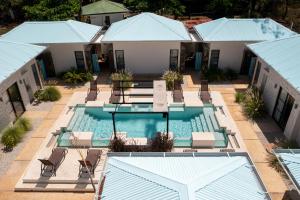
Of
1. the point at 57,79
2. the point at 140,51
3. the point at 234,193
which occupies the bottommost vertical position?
the point at 57,79

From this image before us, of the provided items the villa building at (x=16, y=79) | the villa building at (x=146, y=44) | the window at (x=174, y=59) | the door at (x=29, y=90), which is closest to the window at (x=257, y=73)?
the villa building at (x=146, y=44)

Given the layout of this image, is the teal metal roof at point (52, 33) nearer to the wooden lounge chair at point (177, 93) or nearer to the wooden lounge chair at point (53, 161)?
the wooden lounge chair at point (177, 93)

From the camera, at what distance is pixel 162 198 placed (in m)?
6.93

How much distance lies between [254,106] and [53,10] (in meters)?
22.4

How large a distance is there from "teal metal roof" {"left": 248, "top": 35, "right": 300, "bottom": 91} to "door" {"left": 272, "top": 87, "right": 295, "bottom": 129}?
4.52 ft

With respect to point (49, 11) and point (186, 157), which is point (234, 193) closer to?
point (186, 157)

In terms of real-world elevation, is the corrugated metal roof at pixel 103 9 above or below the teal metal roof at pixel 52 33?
below

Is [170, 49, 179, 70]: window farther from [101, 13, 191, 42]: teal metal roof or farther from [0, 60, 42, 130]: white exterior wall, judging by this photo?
[0, 60, 42, 130]: white exterior wall

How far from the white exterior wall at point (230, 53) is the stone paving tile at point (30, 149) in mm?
15195

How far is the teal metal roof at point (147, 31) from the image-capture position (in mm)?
20516

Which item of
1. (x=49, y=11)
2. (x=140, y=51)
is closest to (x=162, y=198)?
(x=140, y=51)

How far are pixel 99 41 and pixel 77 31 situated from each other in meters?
2.03

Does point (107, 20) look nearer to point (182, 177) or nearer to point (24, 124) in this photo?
point (24, 124)

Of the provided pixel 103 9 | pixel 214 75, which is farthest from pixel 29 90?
pixel 103 9
